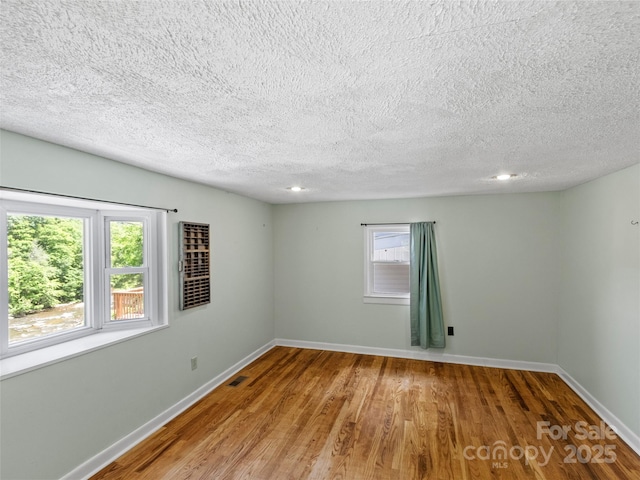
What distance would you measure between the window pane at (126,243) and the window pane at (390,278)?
302 centimetres

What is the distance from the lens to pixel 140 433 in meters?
2.54

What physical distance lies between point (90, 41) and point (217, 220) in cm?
269

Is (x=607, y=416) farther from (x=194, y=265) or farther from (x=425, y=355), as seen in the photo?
(x=194, y=265)

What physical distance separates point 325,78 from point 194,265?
8.32ft

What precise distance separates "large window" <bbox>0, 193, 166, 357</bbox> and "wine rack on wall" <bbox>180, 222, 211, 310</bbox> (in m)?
0.19

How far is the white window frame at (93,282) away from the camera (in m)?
1.95

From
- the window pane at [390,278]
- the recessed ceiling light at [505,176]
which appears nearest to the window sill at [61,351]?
the window pane at [390,278]

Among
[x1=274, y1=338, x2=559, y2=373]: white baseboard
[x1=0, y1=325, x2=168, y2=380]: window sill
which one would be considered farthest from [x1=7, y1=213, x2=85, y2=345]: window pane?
[x1=274, y1=338, x2=559, y2=373]: white baseboard

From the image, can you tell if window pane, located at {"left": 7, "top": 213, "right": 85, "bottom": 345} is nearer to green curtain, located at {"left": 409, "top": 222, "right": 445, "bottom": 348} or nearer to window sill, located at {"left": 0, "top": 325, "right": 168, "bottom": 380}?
window sill, located at {"left": 0, "top": 325, "right": 168, "bottom": 380}

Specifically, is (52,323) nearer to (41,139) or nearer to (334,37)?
(41,139)

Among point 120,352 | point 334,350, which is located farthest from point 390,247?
point 120,352

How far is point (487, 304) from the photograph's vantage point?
13.3 ft

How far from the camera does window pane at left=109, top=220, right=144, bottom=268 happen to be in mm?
2684

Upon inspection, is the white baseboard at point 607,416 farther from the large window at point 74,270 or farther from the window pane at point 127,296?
the window pane at point 127,296
